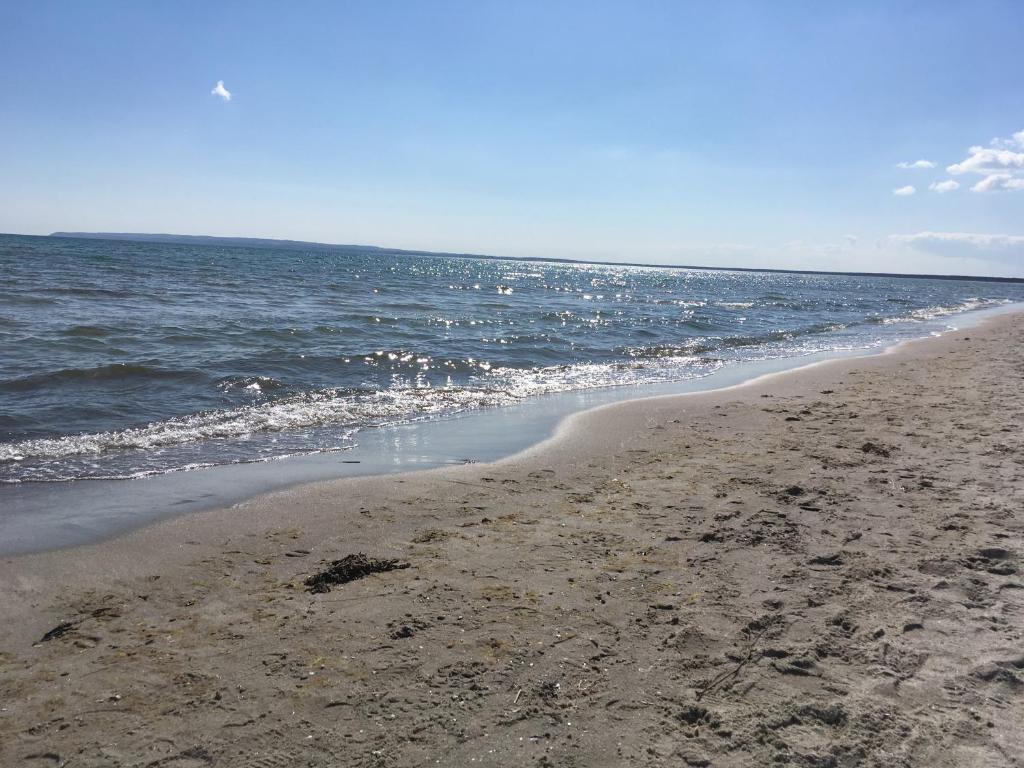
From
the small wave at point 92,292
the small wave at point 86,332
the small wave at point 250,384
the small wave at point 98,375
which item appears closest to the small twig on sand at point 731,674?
the small wave at point 250,384

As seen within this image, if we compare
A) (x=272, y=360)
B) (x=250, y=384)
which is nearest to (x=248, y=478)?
(x=250, y=384)

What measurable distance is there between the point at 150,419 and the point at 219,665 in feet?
20.1

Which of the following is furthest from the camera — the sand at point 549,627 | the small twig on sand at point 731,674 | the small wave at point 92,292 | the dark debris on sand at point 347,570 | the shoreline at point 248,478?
the small wave at point 92,292

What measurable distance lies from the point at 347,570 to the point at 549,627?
1.39m

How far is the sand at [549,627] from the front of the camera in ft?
8.38

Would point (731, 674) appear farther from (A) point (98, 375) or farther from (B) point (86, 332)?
(B) point (86, 332)

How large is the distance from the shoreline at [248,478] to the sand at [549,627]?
1.13 ft

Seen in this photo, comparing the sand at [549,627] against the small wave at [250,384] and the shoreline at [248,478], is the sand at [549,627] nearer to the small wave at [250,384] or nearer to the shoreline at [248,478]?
the shoreline at [248,478]

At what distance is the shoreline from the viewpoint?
4.87 meters

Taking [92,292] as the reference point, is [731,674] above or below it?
below

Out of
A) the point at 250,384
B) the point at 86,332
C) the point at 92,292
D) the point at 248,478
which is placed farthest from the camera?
the point at 92,292

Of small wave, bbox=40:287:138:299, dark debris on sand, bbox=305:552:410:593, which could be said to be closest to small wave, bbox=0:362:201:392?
dark debris on sand, bbox=305:552:410:593

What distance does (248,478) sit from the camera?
6.18 meters

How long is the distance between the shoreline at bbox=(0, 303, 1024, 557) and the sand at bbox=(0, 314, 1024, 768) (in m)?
0.34
